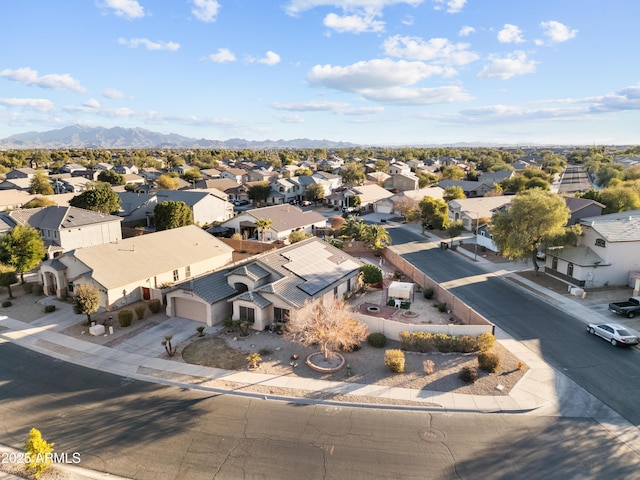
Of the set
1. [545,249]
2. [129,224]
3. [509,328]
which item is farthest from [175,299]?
[129,224]

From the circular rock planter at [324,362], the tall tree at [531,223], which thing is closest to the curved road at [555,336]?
the tall tree at [531,223]

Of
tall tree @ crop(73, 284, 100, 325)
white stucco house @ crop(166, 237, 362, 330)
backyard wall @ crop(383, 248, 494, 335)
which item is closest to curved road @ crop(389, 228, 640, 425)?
backyard wall @ crop(383, 248, 494, 335)

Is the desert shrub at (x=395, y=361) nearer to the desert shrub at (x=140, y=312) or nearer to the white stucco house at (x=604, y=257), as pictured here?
the desert shrub at (x=140, y=312)

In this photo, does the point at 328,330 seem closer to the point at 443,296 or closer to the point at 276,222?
the point at 443,296

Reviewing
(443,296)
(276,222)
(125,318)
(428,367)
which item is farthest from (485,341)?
(276,222)

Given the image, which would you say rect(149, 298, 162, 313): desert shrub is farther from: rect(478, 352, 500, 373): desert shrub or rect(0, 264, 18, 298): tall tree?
rect(478, 352, 500, 373): desert shrub

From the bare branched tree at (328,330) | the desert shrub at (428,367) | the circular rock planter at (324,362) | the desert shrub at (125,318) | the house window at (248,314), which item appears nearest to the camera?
the desert shrub at (428,367)

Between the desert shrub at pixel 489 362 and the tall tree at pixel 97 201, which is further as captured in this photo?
the tall tree at pixel 97 201
